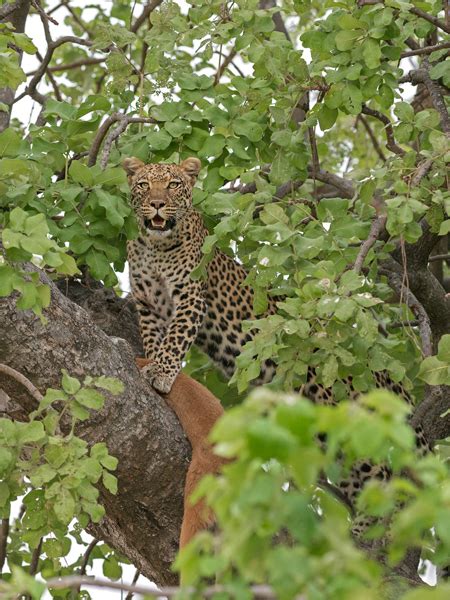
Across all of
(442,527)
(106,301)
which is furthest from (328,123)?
(442,527)

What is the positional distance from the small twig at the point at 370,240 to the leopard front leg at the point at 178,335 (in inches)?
50.7

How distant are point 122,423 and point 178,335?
4.89ft

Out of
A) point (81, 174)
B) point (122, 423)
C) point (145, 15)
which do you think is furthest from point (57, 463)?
point (145, 15)

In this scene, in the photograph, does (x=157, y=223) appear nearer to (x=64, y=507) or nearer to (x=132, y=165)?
(x=132, y=165)

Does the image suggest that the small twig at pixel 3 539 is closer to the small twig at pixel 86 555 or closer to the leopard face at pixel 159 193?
the small twig at pixel 86 555

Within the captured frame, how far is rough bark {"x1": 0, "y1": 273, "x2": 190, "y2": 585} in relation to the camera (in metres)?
4.81

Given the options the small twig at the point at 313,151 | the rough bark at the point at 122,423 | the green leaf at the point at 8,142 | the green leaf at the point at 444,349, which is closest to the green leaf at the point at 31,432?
the rough bark at the point at 122,423

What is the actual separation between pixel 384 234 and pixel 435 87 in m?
0.75

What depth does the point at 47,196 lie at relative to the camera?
589cm

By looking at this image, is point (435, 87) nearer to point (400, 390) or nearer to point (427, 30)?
point (427, 30)

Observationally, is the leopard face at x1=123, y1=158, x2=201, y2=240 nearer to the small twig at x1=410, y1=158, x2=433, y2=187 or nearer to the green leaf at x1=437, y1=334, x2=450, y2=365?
the small twig at x1=410, y1=158, x2=433, y2=187

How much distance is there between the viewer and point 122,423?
201 inches

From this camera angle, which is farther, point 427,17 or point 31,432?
point 427,17

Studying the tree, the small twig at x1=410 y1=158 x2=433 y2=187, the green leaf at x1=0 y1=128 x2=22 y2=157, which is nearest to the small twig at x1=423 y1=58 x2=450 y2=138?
the tree
